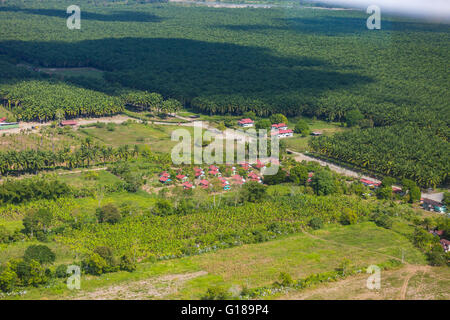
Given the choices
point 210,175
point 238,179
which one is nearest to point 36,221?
point 210,175

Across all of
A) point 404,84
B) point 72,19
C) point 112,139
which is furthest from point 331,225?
point 72,19

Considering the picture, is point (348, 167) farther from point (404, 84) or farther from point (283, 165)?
point (404, 84)

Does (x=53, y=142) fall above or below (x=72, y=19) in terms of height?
below

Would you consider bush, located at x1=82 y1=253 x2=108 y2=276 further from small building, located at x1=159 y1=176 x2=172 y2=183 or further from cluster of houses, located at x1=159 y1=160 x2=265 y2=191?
small building, located at x1=159 y1=176 x2=172 y2=183

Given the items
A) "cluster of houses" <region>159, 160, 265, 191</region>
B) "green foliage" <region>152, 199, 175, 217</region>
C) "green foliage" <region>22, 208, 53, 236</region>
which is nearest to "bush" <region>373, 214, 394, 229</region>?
"cluster of houses" <region>159, 160, 265, 191</region>

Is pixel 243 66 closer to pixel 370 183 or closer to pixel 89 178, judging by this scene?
pixel 370 183

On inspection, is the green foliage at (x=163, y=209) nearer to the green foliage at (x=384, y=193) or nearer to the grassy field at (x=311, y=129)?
the green foliage at (x=384, y=193)
